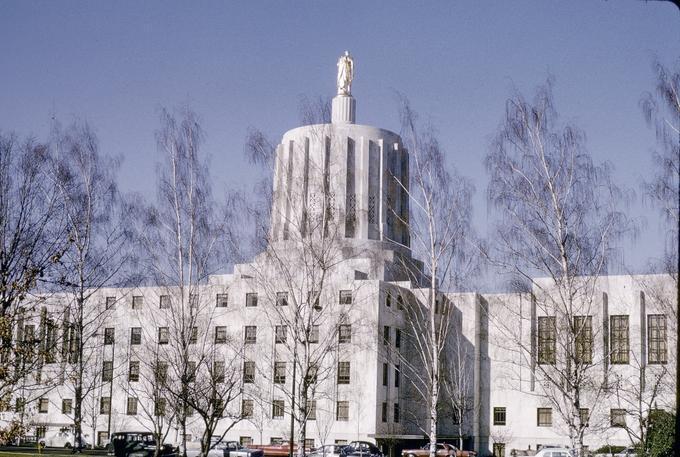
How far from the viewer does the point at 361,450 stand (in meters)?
52.8

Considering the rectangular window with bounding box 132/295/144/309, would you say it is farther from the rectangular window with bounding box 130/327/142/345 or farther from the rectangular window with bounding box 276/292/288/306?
the rectangular window with bounding box 276/292/288/306

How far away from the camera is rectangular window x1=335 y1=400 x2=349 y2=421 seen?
201 feet

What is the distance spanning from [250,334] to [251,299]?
2.47 m

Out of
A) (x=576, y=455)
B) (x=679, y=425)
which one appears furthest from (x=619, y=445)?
(x=679, y=425)

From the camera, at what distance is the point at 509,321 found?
63.8 meters

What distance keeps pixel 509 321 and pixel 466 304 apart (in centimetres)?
383

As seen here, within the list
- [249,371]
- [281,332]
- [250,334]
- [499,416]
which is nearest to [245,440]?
[249,371]

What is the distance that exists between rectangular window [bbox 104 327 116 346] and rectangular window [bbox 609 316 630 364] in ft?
111

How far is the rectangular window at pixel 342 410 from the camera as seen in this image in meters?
61.3

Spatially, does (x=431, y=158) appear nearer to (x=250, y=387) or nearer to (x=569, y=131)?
(x=569, y=131)

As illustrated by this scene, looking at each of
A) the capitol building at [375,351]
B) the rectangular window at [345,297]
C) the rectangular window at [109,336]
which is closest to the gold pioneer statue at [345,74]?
the capitol building at [375,351]

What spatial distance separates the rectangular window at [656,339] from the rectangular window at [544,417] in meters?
7.70

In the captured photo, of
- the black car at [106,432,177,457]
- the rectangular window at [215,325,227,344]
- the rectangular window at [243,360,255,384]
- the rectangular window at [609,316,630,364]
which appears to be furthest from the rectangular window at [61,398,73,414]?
the rectangular window at [609,316,630,364]

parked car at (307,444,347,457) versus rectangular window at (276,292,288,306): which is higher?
rectangular window at (276,292,288,306)
